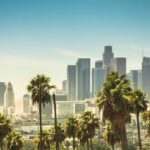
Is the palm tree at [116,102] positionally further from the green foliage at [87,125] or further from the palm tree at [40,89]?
the green foliage at [87,125]

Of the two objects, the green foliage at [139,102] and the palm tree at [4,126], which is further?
the palm tree at [4,126]

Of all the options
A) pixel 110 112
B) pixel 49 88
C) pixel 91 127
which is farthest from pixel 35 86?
pixel 110 112

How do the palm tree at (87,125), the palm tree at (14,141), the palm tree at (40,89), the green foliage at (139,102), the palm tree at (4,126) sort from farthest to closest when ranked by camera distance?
the palm tree at (14,141) < the palm tree at (87,125) < the palm tree at (4,126) < the palm tree at (40,89) < the green foliage at (139,102)

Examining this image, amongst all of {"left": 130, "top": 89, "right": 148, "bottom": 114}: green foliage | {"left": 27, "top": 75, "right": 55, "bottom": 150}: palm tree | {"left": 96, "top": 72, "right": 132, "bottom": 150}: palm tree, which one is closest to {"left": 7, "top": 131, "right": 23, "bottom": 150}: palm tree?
{"left": 27, "top": 75, "right": 55, "bottom": 150}: palm tree

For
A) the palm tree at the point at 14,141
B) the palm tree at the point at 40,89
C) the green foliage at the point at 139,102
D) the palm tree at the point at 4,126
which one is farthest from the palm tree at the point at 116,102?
the palm tree at the point at 14,141

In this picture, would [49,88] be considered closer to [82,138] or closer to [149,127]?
[82,138]

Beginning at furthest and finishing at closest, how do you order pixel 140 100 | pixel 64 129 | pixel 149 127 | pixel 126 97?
pixel 64 129 → pixel 149 127 → pixel 140 100 → pixel 126 97

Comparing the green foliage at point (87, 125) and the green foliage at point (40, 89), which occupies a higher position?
the green foliage at point (40, 89)
